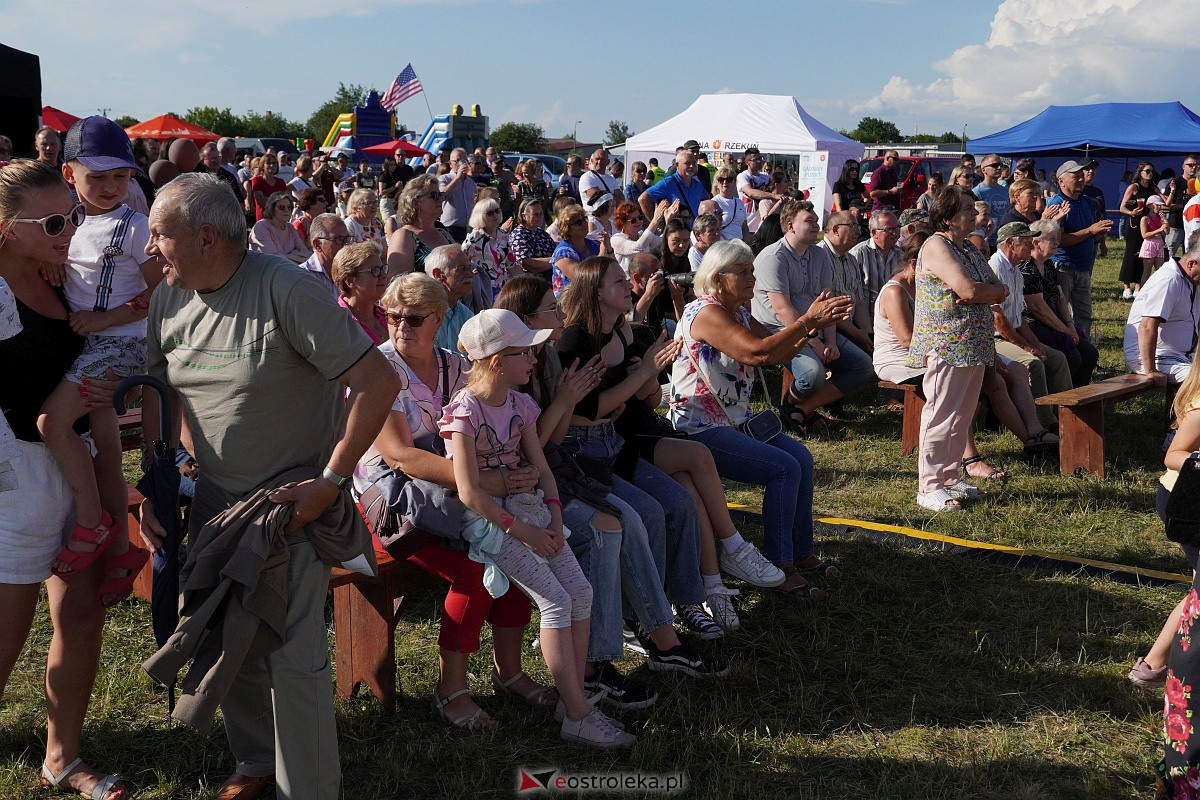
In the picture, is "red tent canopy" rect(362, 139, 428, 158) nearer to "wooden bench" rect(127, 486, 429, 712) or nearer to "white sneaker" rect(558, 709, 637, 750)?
"wooden bench" rect(127, 486, 429, 712)

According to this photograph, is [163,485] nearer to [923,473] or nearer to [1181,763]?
[1181,763]

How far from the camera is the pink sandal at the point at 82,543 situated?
2785 millimetres

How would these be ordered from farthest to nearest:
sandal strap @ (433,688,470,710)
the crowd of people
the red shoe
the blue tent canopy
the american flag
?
the american flag
the blue tent canopy
sandal strap @ (433,688,470,710)
the red shoe
the crowd of people

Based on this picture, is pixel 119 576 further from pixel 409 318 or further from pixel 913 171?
pixel 913 171

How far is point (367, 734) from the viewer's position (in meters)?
3.37

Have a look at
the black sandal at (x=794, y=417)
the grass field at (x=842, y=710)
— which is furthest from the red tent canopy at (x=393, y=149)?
the grass field at (x=842, y=710)

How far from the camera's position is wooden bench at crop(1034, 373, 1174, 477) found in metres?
6.17

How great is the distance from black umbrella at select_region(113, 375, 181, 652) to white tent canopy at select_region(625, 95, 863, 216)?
20.6 meters

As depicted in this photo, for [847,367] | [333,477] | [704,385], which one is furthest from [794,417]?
[333,477]

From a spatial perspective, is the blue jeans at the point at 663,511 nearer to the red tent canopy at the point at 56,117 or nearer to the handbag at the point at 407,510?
the handbag at the point at 407,510

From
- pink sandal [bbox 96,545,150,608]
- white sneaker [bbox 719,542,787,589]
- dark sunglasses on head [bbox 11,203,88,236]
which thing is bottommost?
white sneaker [bbox 719,542,787,589]

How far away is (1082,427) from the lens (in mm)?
6227

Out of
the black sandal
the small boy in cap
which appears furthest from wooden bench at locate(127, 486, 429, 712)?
the black sandal

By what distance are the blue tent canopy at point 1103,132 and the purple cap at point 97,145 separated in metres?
23.4
